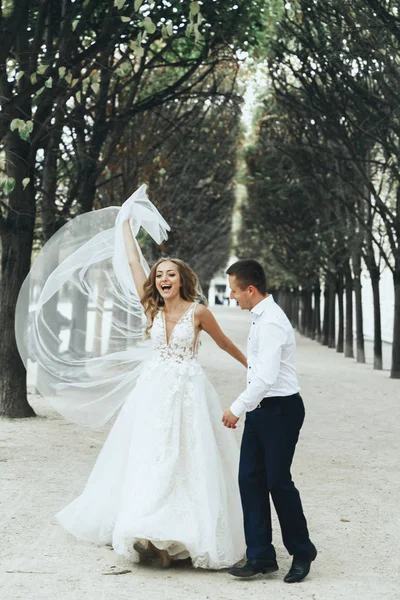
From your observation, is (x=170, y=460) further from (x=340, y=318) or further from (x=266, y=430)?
(x=340, y=318)

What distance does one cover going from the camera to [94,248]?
7.43 metres

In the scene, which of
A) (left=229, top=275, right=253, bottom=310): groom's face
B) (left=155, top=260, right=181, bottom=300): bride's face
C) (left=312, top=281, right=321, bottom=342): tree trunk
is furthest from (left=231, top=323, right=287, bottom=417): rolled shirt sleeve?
(left=312, top=281, right=321, bottom=342): tree trunk

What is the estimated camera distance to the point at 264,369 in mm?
5281

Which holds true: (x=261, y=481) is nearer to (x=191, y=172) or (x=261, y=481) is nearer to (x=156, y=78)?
(x=156, y=78)

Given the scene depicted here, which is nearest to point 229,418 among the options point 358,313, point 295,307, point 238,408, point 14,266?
point 238,408

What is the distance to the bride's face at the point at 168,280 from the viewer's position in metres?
6.00

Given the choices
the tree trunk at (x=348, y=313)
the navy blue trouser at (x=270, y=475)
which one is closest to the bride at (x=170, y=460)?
the navy blue trouser at (x=270, y=475)

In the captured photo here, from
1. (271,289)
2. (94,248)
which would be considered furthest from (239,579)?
(271,289)

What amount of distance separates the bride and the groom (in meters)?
0.25

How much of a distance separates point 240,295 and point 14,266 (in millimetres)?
7742

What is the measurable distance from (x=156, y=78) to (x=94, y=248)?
14.0 metres

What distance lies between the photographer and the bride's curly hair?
6078 millimetres

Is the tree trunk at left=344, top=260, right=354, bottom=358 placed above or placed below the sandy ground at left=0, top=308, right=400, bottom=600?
above

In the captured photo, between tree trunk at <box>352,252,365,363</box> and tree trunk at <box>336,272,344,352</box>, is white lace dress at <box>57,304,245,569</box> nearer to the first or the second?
tree trunk at <box>352,252,365,363</box>
